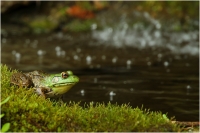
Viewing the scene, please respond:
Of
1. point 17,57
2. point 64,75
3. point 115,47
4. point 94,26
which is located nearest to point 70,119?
point 64,75

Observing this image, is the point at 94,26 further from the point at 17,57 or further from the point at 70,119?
the point at 70,119

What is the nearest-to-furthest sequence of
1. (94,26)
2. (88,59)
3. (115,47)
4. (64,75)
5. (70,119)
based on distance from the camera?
(70,119)
(64,75)
(88,59)
(115,47)
(94,26)

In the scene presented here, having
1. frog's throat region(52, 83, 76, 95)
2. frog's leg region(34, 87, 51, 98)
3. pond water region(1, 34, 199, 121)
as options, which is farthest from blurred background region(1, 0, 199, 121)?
frog's leg region(34, 87, 51, 98)

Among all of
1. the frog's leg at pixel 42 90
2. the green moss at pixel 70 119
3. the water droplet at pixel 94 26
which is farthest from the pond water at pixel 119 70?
the green moss at pixel 70 119

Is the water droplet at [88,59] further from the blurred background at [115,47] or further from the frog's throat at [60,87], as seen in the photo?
the frog's throat at [60,87]

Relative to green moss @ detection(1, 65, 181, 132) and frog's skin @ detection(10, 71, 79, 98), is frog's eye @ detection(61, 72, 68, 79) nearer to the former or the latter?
frog's skin @ detection(10, 71, 79, 98)

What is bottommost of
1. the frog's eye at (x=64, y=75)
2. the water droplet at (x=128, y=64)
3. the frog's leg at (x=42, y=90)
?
the frog's leg at (x=42, y=90)
